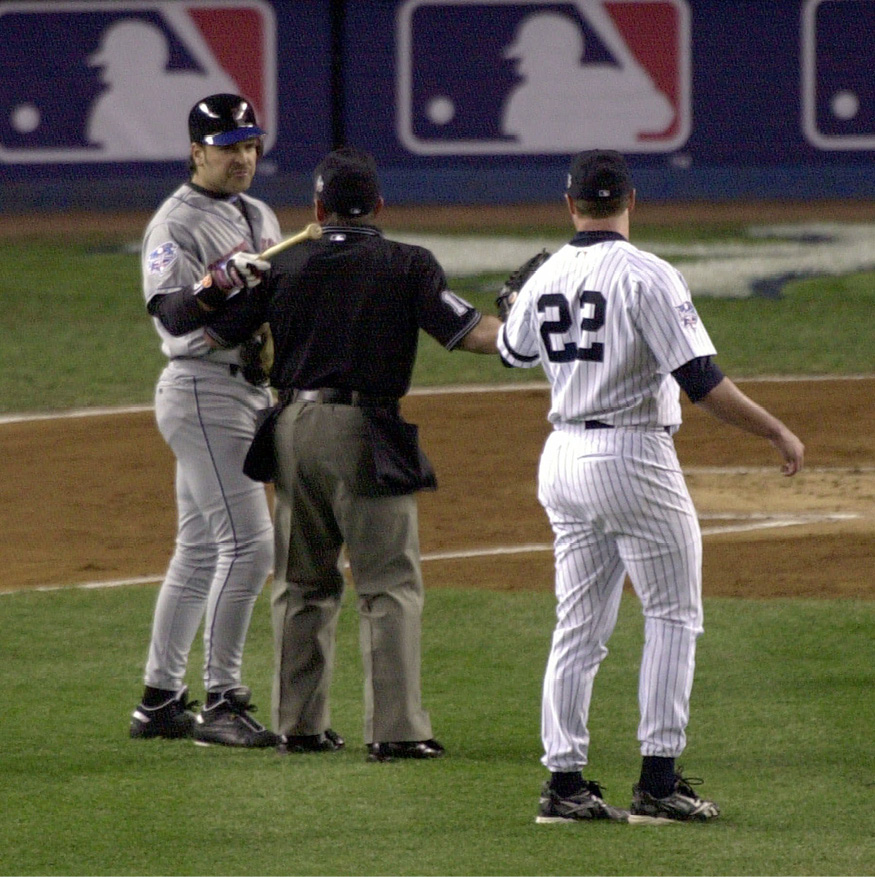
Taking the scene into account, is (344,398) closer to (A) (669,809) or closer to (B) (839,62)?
(A) (669,809)

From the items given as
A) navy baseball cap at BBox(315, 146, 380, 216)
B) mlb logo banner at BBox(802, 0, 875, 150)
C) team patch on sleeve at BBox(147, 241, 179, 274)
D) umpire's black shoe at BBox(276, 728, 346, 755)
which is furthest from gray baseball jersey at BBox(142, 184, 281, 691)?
mlb logo banner at BBox(802, 0, 875, 150)

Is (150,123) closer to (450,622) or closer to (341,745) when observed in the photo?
(450,622)

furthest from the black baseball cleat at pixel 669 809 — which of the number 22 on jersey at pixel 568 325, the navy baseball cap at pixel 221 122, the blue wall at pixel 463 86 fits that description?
the blue wall at pixel 463 86

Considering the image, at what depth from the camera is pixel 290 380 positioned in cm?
513

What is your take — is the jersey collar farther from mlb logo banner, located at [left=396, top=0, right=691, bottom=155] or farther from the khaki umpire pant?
mlb logo banner, located at [left=396, top=0, right=691, bottom=155]

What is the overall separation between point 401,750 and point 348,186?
5.25 feet

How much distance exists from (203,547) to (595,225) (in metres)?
1.73

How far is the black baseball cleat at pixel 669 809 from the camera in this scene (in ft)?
14.7

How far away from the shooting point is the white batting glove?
491cm

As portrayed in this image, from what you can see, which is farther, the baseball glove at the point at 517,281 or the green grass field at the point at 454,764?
the baseball glove at the point at 517,281

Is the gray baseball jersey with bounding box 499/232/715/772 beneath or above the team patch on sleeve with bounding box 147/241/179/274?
beneath

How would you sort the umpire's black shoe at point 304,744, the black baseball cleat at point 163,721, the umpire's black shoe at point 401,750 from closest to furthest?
the umpire's black shoe at point 401,750 < the umpire's black shoe at point 304,744 < the black baseball cleat at point 163,721

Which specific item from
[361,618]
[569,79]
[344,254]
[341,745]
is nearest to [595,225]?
[344,254]

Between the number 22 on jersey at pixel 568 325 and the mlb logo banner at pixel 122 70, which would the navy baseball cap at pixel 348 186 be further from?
the mlb logo banner at pixel 122 70
